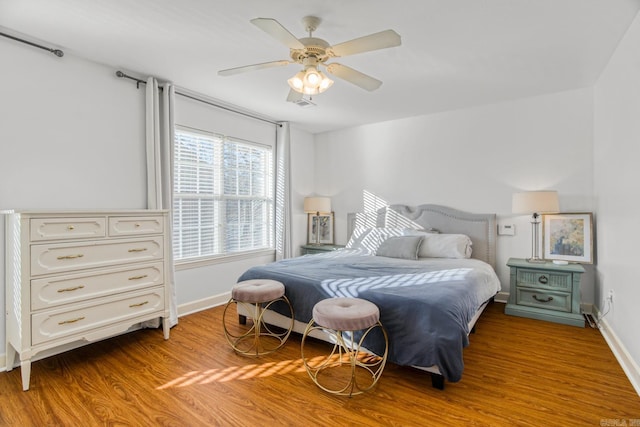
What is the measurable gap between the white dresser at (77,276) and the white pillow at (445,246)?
290 centimetres

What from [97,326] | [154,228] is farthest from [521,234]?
[97,326]

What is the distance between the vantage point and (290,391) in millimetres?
2113

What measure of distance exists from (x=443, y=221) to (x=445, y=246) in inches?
21.9

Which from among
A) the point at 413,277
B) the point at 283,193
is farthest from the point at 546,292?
the point at 283,193

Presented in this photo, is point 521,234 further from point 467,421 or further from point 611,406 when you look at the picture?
point 467,421

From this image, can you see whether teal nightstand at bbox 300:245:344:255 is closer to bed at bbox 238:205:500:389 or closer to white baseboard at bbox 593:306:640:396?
bed at bbox 238:205:500:389

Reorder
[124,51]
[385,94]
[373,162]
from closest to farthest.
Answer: [124,51]
[385,94]
[373,162]

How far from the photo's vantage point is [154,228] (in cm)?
286

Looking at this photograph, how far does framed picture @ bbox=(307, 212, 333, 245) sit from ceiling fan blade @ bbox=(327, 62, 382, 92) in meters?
3.08

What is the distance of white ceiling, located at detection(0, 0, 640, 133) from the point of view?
6.82ft

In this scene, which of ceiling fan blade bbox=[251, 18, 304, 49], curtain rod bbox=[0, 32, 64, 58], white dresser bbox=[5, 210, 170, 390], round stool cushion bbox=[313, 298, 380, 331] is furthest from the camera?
curtain rod bbox=[0, 32, 64, 58]

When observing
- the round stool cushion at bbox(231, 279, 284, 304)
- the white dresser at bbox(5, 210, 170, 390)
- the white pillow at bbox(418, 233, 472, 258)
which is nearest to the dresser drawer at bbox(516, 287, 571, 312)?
the white pillow at bbox(418, 233, 472, 258)

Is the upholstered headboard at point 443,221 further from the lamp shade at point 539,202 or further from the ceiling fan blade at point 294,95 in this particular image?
the ceiling fan blade at point 294,95

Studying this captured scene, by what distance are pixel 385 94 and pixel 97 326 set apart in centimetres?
355
